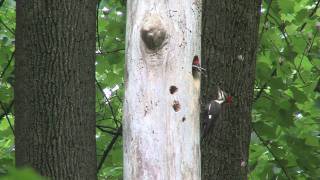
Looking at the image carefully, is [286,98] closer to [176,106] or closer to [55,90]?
[55,90]

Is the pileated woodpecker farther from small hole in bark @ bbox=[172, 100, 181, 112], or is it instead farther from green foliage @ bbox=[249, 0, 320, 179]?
small hole in bark @ bbox=[172, 100, 181, 112]

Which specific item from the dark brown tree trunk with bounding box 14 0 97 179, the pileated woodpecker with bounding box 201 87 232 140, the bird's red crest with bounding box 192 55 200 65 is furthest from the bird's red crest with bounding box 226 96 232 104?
the bird's red crest with bounding box 192 55 200 65

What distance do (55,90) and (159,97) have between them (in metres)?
1.44

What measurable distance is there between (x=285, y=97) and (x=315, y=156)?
1.51 ft

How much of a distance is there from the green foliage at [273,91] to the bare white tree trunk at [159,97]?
239 cm

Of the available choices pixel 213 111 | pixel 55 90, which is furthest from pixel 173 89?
pixel 55 90

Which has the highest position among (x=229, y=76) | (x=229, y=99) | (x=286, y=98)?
(x=229, y=76)

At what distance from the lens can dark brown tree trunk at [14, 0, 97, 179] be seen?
305 cm

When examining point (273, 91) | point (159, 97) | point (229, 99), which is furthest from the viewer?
point (273, 91)

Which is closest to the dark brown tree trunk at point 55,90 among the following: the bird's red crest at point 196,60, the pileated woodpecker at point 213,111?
the pileated woodpecker at point 213,111

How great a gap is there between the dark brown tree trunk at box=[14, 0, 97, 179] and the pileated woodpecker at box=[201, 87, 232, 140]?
0.62 metres

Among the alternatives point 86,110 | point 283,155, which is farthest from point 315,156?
point 86,110

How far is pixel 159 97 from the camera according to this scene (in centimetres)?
171

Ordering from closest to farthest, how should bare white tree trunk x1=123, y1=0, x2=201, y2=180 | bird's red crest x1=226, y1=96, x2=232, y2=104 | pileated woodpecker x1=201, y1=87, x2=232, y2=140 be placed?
bare white tree trunk x1=123, y1=0, x2=201, y2=180 < pileated woodpecker x1=201, y1=87, x2=232, y2=140 < bird's red crest x1=226, y1=96, x2=232, y2=104
